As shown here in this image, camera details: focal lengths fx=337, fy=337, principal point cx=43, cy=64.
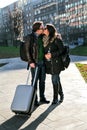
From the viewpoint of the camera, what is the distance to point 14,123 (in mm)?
5949

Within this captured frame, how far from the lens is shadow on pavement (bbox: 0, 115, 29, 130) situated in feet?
18.8

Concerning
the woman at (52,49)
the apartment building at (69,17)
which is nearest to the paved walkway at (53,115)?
the woman at (52,49)

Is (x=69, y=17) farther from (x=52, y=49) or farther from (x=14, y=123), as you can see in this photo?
(x=14, y=123)

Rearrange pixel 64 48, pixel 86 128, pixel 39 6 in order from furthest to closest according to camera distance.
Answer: pixel 39 6, pixel 64 48, pixel 86 128

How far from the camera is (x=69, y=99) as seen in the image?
7.65m

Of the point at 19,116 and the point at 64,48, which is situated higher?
the point at 64,48

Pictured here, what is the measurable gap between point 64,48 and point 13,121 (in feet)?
6.01

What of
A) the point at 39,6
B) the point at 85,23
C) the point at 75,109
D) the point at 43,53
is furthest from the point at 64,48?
the point at 39,6

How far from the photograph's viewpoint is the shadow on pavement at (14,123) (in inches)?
226

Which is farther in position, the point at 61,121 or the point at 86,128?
the point at 61,121

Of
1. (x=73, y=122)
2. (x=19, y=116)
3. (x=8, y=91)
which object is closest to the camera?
(x=73, y=122)

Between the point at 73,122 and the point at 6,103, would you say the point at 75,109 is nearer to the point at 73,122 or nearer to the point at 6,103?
the point at 73,122

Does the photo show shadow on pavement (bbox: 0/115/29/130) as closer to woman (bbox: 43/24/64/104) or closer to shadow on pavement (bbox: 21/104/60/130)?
shadow on pavement (bbox: 21/104/60/130)

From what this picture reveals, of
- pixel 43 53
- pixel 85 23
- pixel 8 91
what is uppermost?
pixel 43 53
